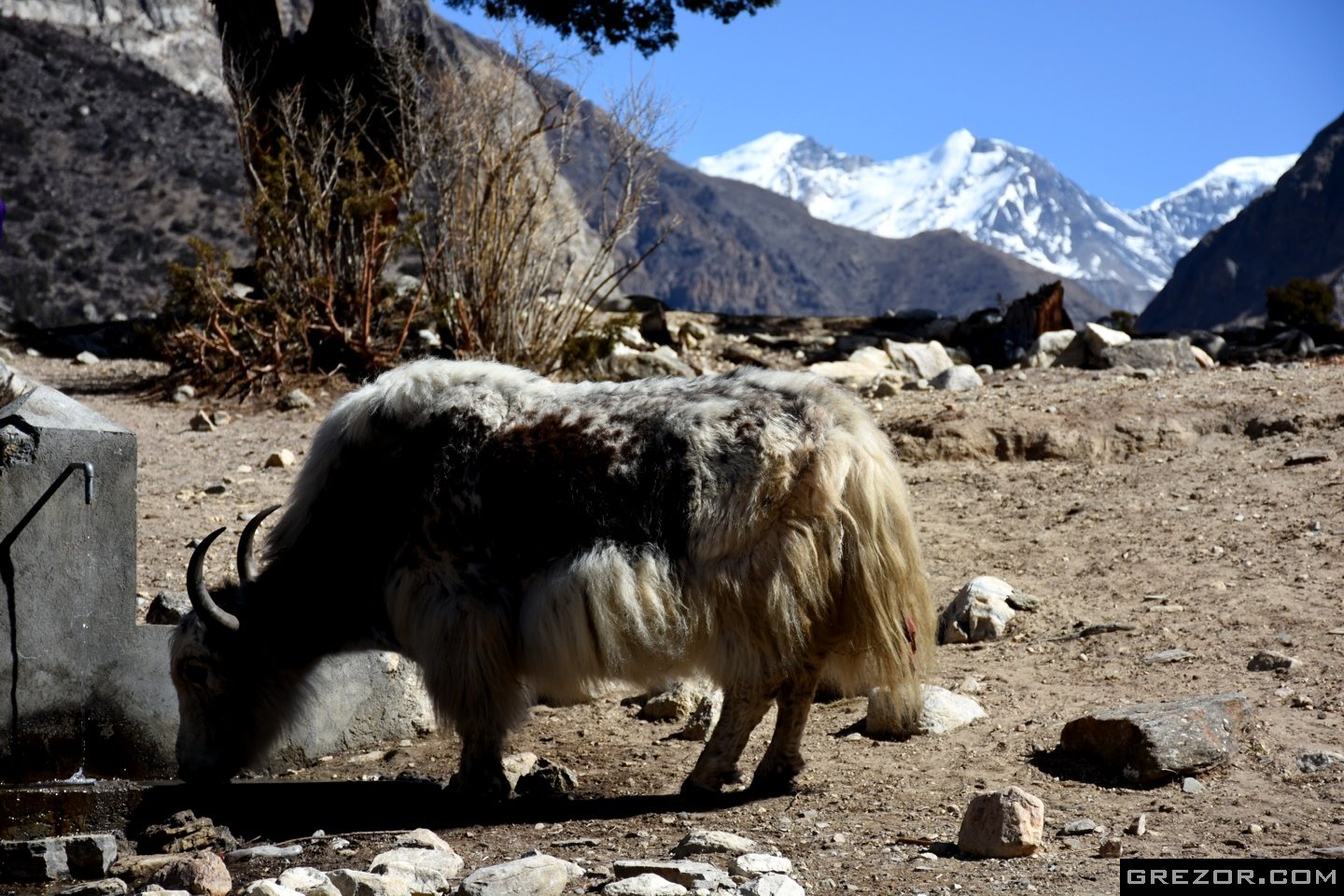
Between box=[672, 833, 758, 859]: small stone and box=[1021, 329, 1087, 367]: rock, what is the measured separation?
7940 mm

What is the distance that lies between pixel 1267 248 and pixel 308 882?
149 ft

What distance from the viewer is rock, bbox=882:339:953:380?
11258 mm

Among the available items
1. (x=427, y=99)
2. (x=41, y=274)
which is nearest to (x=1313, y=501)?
(x=427, y=99)

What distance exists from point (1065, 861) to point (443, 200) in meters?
7.94

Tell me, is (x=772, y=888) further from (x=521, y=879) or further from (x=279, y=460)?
(x=279, y=460)

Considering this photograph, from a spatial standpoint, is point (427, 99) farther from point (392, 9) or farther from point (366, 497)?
point (366, 497)

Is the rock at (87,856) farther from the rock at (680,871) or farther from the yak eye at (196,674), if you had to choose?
the rock at (680,871)

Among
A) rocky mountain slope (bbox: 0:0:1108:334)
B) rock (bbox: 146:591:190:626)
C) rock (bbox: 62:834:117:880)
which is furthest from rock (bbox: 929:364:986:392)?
rocky mountain slope (bbox: 0:0:1108:334)

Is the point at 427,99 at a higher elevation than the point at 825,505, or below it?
higher

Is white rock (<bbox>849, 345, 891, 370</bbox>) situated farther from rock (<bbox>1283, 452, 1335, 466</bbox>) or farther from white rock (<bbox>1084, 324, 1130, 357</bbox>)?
rock (<bbox>1283, 452, 1335, 466</bbox>)

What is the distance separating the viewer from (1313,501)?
6473 millimetres

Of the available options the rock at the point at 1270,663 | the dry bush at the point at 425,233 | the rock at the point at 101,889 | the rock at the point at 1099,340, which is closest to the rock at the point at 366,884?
Result: the rock at the point at 101,889

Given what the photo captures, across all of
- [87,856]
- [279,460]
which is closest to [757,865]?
[87,856]

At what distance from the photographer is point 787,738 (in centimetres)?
420
